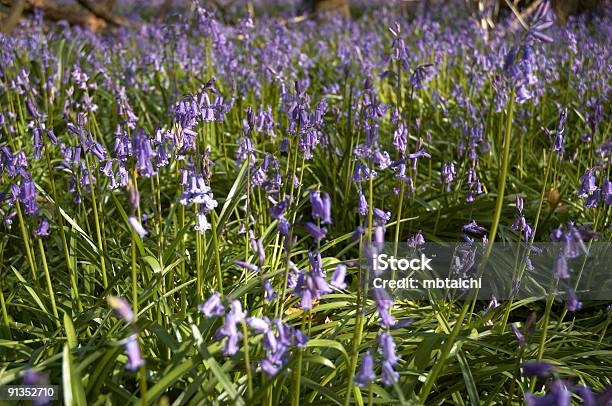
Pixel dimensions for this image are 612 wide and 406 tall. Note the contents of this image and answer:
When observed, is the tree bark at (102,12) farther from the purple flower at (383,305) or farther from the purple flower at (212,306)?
the purple flower at (383,305)

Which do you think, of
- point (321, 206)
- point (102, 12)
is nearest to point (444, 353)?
point (321, 206)

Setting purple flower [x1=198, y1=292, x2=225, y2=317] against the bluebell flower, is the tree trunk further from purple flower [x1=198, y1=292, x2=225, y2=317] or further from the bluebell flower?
purple flower [x1=198, y1=292, x2=225, y2=317]

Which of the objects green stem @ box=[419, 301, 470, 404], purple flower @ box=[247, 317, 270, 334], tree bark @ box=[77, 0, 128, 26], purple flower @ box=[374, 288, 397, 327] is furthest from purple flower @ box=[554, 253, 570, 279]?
tree bark @ box=[77, 0, 128, 26]

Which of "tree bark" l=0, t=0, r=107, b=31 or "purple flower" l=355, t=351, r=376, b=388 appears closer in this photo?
"purple flower" l=355, t=351, r=376, b=388

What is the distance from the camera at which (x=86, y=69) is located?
6.13 m

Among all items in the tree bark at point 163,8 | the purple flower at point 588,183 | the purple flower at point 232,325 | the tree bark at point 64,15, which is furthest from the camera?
the tree bark at point 163,8

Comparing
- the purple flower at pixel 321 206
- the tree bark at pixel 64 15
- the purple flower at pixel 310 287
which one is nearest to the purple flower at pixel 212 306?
the purple flower at pixel 310 287

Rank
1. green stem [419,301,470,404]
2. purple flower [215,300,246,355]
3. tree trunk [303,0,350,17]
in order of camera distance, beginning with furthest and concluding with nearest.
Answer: tree trunk [303,0,350,17] < green stem [419,301,470,404] < purple flower [215,300,246,355]

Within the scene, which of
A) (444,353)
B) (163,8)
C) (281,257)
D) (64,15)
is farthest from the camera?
(163,8)

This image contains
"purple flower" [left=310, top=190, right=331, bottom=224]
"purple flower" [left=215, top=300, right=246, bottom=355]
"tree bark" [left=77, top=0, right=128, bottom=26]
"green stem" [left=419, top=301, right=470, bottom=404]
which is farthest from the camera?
"tree bark" [left=77, top=0, right=128, bottom=26]

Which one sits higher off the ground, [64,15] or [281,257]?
[64,15]

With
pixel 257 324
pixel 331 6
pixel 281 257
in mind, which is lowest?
pixel 281 257

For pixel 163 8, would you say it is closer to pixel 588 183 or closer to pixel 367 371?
pixel 588 183

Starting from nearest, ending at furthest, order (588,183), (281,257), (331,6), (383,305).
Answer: (383,305)
(588,183)
(281,257)
(331,6)
